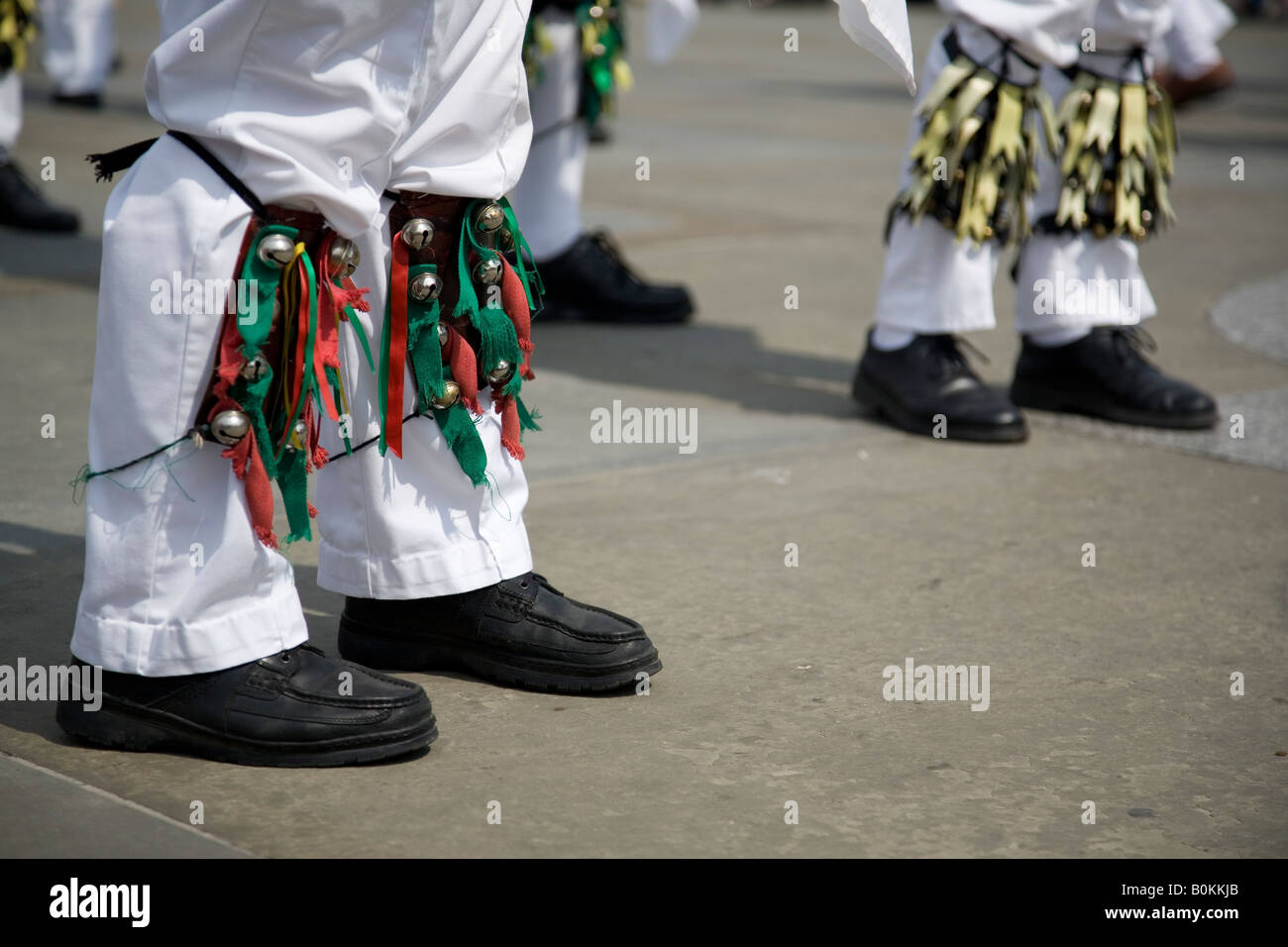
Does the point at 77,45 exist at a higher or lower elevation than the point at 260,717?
higher

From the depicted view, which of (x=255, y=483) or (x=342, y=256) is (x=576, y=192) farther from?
(x=255, y=483)

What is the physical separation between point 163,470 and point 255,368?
161mm

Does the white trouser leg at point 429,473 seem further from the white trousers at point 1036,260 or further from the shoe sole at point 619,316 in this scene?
the shoe sole at point 619,316

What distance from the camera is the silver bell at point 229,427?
1921 mm

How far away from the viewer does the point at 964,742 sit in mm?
2170

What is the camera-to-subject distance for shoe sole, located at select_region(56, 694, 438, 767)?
2014 millimetres

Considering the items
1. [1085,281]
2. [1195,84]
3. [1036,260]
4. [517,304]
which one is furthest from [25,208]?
[1195,84]

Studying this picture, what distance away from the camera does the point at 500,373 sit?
2.26 meters

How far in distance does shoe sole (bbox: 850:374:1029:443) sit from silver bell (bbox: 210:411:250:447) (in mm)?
2051

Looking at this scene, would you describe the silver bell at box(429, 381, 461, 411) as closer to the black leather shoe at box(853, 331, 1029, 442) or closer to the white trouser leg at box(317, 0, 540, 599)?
the white trouser leg at box(317, 0, 540, 599)

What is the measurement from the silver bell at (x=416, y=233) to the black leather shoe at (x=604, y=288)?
8.11 feet
